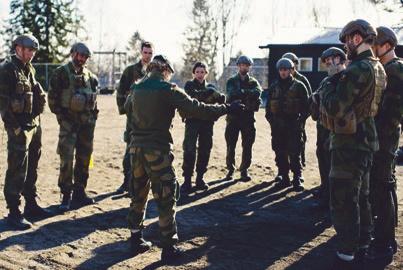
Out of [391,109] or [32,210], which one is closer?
[391,109]

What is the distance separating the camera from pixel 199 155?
28.6 feet

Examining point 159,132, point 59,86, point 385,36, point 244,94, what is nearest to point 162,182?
point 159,132

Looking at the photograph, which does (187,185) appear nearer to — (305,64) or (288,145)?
(288,145)

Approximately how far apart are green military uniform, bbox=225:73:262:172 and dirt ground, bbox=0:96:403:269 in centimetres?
57

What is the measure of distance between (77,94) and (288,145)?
358cm

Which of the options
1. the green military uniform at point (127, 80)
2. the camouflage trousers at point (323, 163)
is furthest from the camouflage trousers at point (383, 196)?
the green military uniform at point (127, 80)

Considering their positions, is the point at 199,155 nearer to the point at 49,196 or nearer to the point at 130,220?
the point at 49,196

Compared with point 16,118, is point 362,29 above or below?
above

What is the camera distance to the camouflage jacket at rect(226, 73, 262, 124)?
903 centimetres

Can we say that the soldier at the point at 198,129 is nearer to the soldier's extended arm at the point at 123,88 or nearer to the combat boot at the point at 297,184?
the soldier's extended arm at the point at 123,88

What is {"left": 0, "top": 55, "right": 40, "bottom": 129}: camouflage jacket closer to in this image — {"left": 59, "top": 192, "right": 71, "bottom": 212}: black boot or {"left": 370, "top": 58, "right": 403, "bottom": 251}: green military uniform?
{"left": 59, "top": 192, "right": 71, "bottom": 212}: black boot

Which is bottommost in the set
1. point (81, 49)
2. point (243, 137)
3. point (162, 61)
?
point (243, 137)

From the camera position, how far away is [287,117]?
8.52 meters

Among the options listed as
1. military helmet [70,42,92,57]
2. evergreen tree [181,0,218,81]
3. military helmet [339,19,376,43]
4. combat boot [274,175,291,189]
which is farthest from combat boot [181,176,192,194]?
evergreen tree [181,0,218,81]
